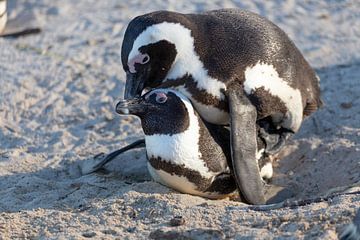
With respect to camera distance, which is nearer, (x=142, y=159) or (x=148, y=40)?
(x=148, y=40)

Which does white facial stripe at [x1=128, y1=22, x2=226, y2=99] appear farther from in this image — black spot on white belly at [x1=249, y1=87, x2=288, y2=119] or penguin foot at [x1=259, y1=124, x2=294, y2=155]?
penguin foot at [x1=259, y1=124, x2=294, y2=155]

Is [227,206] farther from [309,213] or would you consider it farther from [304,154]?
[304,154]

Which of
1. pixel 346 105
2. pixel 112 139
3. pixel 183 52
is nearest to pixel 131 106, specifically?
pixel 183 52

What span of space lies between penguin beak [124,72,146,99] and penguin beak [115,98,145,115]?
78 millimetres

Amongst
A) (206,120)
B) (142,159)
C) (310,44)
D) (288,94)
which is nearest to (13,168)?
(142,159)

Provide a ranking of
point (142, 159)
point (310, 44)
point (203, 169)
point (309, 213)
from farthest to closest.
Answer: point (310, 44)
point (142, 159)
point (203, 169)
point (309, 213)

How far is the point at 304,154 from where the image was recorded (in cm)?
455

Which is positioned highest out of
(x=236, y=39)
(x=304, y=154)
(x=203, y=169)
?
(x=236, y=39)

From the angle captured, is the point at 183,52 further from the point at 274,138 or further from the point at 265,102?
the point at 274,138

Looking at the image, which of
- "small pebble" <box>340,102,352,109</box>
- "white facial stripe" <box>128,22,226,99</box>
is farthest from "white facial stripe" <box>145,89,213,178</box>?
"small pebble" <box>340,102,352,109</box>

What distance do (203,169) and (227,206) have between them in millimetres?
295

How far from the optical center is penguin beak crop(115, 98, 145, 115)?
3.75m

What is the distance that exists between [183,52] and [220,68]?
177 millimetres

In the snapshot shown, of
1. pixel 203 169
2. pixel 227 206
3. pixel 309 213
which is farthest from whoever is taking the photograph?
pixel 203 169
